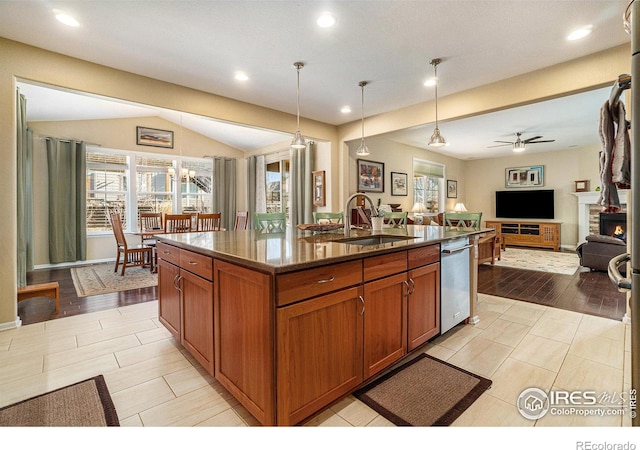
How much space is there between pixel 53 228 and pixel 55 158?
1.28 metres

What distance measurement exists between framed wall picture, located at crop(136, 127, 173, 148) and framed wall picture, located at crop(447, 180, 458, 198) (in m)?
7.68

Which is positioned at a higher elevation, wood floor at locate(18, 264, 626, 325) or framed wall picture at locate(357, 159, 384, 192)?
framed wall picture at locate(357, 159, 384, 192)

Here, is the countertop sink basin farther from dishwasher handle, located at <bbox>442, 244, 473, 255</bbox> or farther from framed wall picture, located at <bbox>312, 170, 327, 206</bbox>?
framed wall picture, located at <bbox>312, 170, 327, 206</bbox>

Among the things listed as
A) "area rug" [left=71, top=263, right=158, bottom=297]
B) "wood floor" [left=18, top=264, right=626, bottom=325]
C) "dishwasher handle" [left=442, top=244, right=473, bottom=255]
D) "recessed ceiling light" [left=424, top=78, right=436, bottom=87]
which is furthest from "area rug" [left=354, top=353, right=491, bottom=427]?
"area rug" [left=71, top=263, right=158, bottom=297]

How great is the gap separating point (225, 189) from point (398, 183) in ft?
14.5

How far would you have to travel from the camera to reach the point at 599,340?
2.45 m

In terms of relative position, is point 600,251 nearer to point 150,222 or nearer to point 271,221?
point 271,221

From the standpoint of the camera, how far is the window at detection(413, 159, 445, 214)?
7.97 m

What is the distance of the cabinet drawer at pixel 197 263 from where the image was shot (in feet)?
5.71

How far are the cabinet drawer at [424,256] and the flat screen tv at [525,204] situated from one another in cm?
780

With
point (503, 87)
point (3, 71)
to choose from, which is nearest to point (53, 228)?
point (3, 71)

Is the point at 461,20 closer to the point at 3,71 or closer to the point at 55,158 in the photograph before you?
the point at 3,71

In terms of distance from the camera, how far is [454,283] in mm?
2508

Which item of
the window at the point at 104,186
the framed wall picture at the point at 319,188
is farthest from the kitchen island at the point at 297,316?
the window at the point at 104,186
